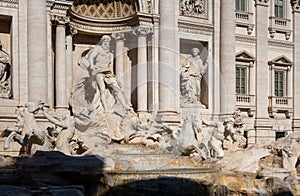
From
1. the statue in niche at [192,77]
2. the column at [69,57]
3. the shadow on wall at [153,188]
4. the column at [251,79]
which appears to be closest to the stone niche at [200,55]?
the statue in niche at [192,77]

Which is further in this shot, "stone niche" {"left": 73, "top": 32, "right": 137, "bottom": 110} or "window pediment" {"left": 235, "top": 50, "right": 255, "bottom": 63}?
"window pediment" {"left": 235, "top": 50, "right": 255, "bottom": 63}

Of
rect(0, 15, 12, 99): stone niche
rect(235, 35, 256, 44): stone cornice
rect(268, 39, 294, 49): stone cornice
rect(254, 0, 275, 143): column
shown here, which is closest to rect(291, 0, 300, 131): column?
rect(268, 39, 294, 49): stone cornice

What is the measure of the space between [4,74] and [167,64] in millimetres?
6590

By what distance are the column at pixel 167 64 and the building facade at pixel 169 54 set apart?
4 cm

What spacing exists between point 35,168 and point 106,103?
6627 mm

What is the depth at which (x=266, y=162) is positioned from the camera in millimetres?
16312

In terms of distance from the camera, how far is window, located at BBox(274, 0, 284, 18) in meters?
24.3

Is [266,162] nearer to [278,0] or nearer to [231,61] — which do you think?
[231,61]

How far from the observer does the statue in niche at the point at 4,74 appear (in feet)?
55.9

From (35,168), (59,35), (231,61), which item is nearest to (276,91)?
(231,61)

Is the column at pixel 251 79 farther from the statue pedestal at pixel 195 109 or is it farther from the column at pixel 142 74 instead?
the column at pixel 142 74

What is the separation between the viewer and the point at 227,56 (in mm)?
21734

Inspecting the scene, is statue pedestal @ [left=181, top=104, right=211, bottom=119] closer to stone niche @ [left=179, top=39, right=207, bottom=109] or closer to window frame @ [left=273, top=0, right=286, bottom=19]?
stone niche @ [left=179, top=39, right=207, bottom=109]

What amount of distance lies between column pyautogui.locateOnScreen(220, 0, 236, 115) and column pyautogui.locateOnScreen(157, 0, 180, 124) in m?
2.65
